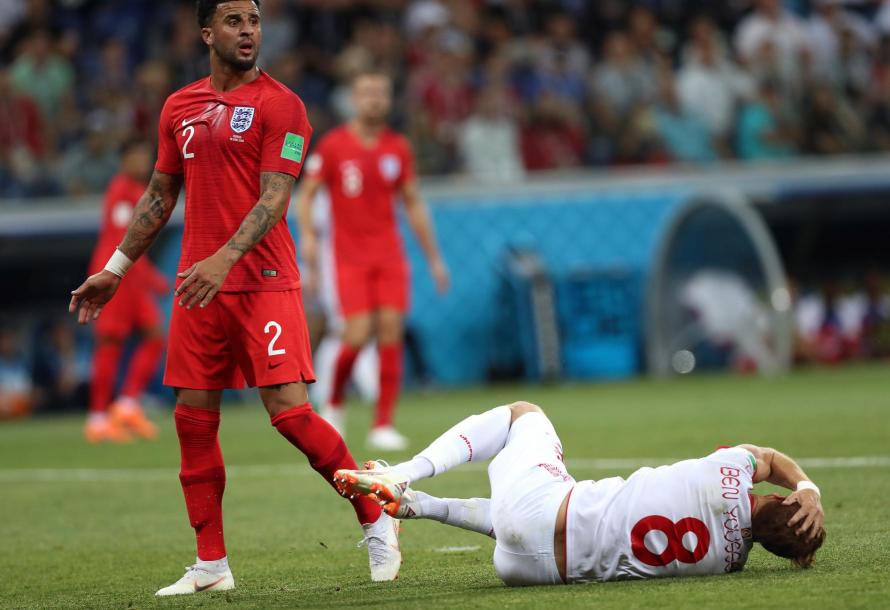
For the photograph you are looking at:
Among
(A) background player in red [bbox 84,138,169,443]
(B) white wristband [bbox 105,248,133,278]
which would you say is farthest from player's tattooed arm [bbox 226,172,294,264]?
(A) background player in red [bbox 84,138,169,443]

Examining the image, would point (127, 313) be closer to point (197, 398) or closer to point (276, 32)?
point (276, 32)

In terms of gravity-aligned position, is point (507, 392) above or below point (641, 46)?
below

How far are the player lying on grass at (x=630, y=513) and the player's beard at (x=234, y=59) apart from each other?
5.34ft

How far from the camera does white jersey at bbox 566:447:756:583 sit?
496cm

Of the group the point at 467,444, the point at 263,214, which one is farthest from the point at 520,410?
the point at 263,214

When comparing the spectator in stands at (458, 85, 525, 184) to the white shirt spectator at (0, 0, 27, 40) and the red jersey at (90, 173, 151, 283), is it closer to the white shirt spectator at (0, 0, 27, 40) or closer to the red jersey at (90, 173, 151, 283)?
the white shirt spectator at (0, 0, 27, 40)

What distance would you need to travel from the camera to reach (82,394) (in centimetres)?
1814

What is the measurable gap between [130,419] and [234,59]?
8.56 metres

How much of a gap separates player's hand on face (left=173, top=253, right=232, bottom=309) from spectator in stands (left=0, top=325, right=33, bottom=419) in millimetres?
12935

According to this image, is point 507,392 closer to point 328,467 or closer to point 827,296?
point 827,296

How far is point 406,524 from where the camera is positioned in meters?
7.59

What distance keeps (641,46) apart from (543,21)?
1.41 m

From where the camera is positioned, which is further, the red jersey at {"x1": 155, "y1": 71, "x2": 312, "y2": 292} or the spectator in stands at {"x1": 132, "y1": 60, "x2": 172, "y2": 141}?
the spectator in stands at {"x1": 132, "y1": 60, "x2": 172, "y2": 141}

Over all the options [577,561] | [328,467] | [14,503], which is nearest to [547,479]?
[577,561]
